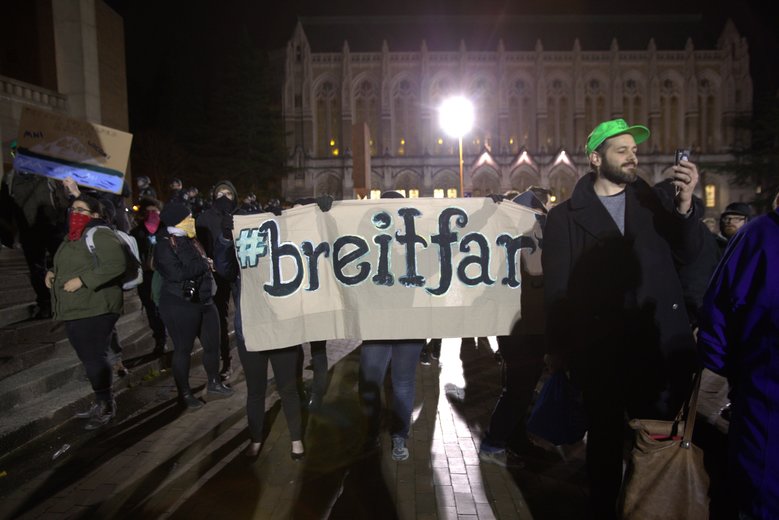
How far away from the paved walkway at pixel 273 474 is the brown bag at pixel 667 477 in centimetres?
146

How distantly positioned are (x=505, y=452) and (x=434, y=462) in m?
0.62

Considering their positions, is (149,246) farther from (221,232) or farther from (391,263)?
(391,263)

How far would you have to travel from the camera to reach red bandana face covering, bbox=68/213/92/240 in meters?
4.85

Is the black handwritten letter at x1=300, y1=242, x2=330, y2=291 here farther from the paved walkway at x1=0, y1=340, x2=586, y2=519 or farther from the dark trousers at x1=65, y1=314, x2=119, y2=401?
the dark trousers at x1=65, y1=314, x2=119, y2=401

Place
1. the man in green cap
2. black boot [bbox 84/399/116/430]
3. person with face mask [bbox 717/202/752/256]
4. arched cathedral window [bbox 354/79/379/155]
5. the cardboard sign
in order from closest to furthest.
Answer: the man in green cap → black boot [bbox 84/399/116/430] → person with face mask [bbox 717/202/752/256] → the cardboard sign → arched cathedral window [bbox 354/79/379/155]

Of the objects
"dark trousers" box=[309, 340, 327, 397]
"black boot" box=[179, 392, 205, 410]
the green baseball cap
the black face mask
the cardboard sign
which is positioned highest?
the cardboard sign

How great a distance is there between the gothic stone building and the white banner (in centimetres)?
4361

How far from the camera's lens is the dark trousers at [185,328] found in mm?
5199

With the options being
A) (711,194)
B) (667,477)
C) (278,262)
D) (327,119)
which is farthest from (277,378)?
(711,194)

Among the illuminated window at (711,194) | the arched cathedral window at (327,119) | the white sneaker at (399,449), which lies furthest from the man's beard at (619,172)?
the illuminated window at (711,194)

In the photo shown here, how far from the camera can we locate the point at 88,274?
4715 mm

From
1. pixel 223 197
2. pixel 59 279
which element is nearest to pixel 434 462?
pixel 223 197

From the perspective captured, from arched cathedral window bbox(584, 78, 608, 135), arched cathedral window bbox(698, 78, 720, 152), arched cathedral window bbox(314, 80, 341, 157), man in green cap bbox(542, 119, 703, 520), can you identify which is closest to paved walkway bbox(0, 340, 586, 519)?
man in green cap bbox(542, 119, 703, 520)

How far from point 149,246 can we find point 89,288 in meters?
2.68
